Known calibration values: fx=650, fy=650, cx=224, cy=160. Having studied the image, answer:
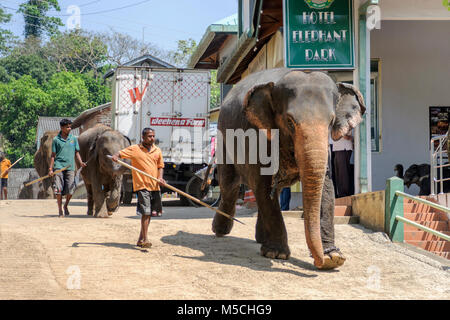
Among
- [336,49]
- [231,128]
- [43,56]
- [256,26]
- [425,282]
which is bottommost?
[425,282]

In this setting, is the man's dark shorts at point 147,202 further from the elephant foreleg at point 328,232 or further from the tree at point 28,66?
the tree at point 28,66

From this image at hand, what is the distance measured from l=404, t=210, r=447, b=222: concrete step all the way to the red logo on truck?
747 cm

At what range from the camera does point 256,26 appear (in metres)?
14.3

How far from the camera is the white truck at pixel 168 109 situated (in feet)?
54.6

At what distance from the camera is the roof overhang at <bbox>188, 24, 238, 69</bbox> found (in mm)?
20094

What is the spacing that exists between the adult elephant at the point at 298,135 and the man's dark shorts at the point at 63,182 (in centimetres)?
406

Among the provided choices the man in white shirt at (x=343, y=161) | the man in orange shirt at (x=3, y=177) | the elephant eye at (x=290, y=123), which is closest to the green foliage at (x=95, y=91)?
the man in orange shirt at (x=3, y=177)

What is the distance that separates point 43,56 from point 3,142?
42.5 ft

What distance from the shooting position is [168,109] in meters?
16.9

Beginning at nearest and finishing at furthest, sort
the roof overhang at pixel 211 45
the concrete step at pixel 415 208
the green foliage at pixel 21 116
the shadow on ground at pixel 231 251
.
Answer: the shadow on ground at pixel 231 251
the concrete step at pixel 415 208
the roof overhang at pixel 211 45
the green foliage at pixel 21 116

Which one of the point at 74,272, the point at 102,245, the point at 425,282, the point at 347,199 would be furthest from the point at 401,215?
the point at 74,272

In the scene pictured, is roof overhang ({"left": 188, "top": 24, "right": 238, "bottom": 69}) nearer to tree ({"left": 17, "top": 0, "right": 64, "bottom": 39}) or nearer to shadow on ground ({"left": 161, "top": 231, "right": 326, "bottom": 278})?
shadow on ground ({"left": 161, "top": 231, "right": 326, "bottom": 278})
